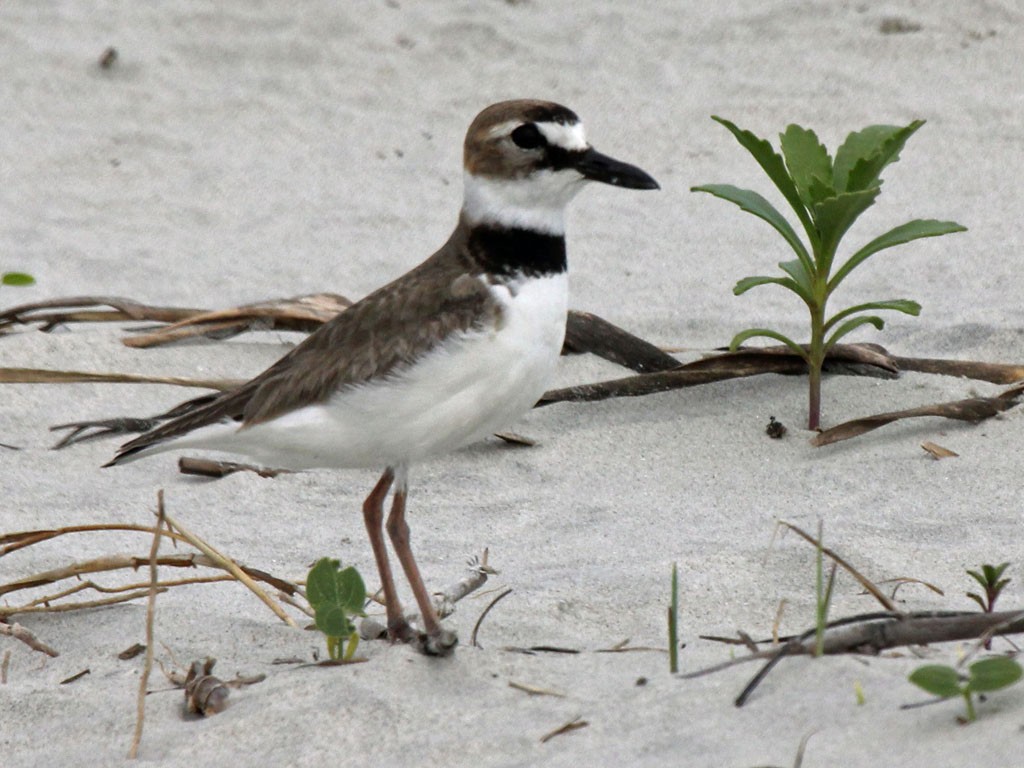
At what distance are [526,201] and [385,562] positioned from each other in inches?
37.3

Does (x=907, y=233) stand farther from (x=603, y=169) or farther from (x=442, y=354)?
(x=442, y=354)

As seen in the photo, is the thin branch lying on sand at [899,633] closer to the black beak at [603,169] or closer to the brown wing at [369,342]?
the brown wing at [369,342]

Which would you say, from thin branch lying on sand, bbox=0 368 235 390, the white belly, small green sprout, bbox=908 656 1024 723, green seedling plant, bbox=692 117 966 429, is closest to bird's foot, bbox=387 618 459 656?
the white belly

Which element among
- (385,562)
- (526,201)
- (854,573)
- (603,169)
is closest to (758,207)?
(603,169)

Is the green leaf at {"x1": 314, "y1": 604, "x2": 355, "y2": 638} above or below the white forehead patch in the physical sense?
below

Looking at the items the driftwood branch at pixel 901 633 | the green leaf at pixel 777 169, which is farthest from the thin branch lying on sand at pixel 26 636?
the green leaf at pixel 777 169

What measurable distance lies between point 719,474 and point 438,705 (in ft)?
6.55

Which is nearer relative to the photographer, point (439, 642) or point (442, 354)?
point (439, 642)

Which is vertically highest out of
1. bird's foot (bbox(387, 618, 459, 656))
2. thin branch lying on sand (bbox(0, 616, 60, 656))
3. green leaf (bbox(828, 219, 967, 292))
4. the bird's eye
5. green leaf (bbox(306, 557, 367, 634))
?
the bird's eye

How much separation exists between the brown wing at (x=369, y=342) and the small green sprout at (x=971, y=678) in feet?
4.43

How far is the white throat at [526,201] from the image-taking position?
3.72 metres

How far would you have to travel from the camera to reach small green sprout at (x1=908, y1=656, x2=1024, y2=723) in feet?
8.37

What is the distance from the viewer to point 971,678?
8.45 feet

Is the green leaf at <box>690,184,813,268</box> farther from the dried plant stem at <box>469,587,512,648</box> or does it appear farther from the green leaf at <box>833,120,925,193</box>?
the dried plant stem at <box>469,587,512,648</box>
